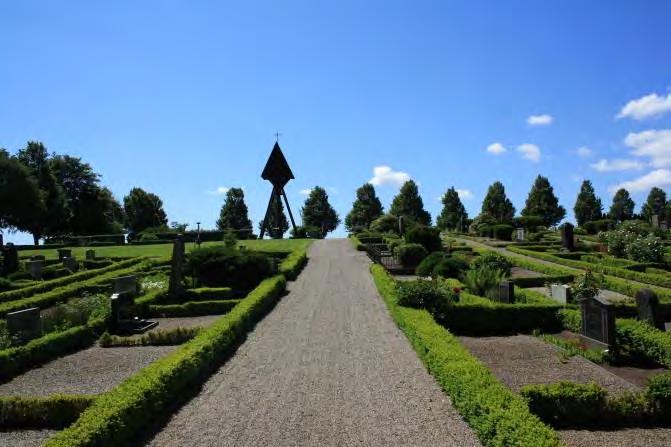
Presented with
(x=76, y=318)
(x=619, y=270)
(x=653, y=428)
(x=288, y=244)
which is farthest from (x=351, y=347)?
(x=288, y=244)

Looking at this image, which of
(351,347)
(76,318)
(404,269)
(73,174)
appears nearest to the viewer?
(351,347)

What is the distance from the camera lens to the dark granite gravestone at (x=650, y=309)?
12.3 metres

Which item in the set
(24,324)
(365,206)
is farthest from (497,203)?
(24,324)

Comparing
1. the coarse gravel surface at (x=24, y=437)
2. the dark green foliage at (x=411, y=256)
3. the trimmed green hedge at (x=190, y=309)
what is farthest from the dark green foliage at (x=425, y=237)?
the coarse gravel surface at (x=24, y=437)

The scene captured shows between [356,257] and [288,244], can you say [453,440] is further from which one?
[288,244]

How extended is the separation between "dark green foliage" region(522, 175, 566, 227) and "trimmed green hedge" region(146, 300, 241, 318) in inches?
2363

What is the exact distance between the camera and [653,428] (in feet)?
25.1

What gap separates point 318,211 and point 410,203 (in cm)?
1350

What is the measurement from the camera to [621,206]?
2879 inches

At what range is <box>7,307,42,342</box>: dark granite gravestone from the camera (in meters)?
12.6

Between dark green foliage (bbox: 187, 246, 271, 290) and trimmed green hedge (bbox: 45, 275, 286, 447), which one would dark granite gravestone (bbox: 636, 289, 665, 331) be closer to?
trimmed green hedge (bbox: 45, 275, 286, 447)

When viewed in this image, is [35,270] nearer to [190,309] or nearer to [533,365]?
[190,309]

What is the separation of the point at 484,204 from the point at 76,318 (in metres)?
62.8

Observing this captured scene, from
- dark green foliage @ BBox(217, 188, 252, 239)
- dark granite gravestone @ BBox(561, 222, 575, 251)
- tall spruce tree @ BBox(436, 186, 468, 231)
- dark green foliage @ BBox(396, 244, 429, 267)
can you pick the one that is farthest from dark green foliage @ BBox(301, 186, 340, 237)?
dark green foliage @ BBox(396, 244, 429, 267)
